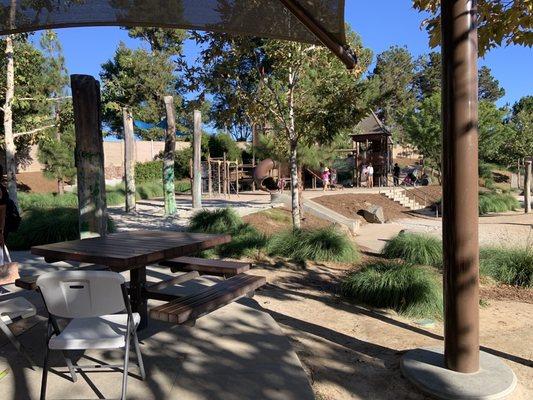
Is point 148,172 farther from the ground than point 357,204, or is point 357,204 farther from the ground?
point 148,172

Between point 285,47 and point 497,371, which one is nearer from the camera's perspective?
point 497,371

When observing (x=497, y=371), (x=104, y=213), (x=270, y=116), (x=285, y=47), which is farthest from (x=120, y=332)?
(x=270, y=116)

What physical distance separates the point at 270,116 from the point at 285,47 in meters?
1.73

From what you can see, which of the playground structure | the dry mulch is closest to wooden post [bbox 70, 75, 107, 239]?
the dry mulch

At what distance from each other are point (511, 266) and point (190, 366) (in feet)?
18.2

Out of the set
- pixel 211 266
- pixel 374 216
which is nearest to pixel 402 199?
pixel 374 216

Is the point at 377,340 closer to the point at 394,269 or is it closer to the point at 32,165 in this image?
the point at 394,269

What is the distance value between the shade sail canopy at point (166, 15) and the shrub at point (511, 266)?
482cm

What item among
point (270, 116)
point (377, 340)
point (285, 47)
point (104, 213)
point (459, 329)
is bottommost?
point (377, 340)

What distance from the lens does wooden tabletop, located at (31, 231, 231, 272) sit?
11.6 ft

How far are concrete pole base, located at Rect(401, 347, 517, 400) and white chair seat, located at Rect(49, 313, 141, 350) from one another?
201cm

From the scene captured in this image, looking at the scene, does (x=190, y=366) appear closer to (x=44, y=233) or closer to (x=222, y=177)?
(x=44, y=233)

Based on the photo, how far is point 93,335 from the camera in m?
3.01

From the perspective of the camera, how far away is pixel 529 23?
16.9 feet
